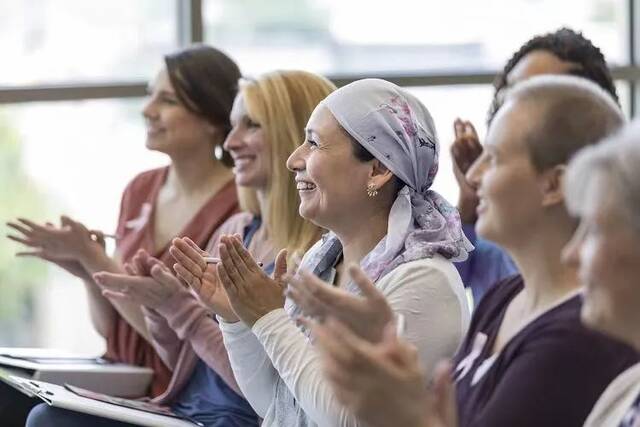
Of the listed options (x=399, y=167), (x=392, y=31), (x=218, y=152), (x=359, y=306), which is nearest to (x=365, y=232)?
(x=399, y=167)

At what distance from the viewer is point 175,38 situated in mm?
4355

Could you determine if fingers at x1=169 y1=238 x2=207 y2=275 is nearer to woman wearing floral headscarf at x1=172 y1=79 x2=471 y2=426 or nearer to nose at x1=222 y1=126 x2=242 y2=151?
woman wearing floral headscarf at x1=172 y1=79 x2=471 y2=426

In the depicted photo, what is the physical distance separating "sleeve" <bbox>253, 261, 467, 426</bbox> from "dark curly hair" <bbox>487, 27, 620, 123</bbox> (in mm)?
904

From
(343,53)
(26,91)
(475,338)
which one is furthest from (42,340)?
(475,338)

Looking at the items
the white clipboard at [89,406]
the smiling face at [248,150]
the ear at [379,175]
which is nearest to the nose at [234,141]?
the smiling face at [248,150]

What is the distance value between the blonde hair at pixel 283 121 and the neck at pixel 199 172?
40 cm

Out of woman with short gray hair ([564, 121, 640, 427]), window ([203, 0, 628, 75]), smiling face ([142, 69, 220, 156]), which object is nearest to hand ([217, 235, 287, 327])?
woman with short gray hair ([564, 121, 640, 427])

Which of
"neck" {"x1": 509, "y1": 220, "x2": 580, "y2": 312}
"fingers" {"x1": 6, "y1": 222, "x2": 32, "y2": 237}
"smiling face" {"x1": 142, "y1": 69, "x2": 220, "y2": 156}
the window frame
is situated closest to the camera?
"neck" {"x1": 509, "y1": 220, "x2": 580, "y2": 312}

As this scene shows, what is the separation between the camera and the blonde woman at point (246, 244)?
2785 mm

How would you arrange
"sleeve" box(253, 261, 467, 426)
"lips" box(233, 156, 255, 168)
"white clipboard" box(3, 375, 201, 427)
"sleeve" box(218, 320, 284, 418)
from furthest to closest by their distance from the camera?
"lips" box(233, 156, 255, 168) → "white clipboard" box(3, 375, 201, 427) → "sleeve" box(218, 320, 284, 418) → "sleeve" box(253, 261, 467, 426)

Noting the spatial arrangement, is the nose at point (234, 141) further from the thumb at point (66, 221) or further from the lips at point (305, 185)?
the lips at point (305, 185)

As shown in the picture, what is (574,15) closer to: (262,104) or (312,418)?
(262,104)

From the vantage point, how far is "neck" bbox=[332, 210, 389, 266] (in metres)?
2.33

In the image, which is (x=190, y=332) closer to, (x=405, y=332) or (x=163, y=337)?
(x=163, y=337)
